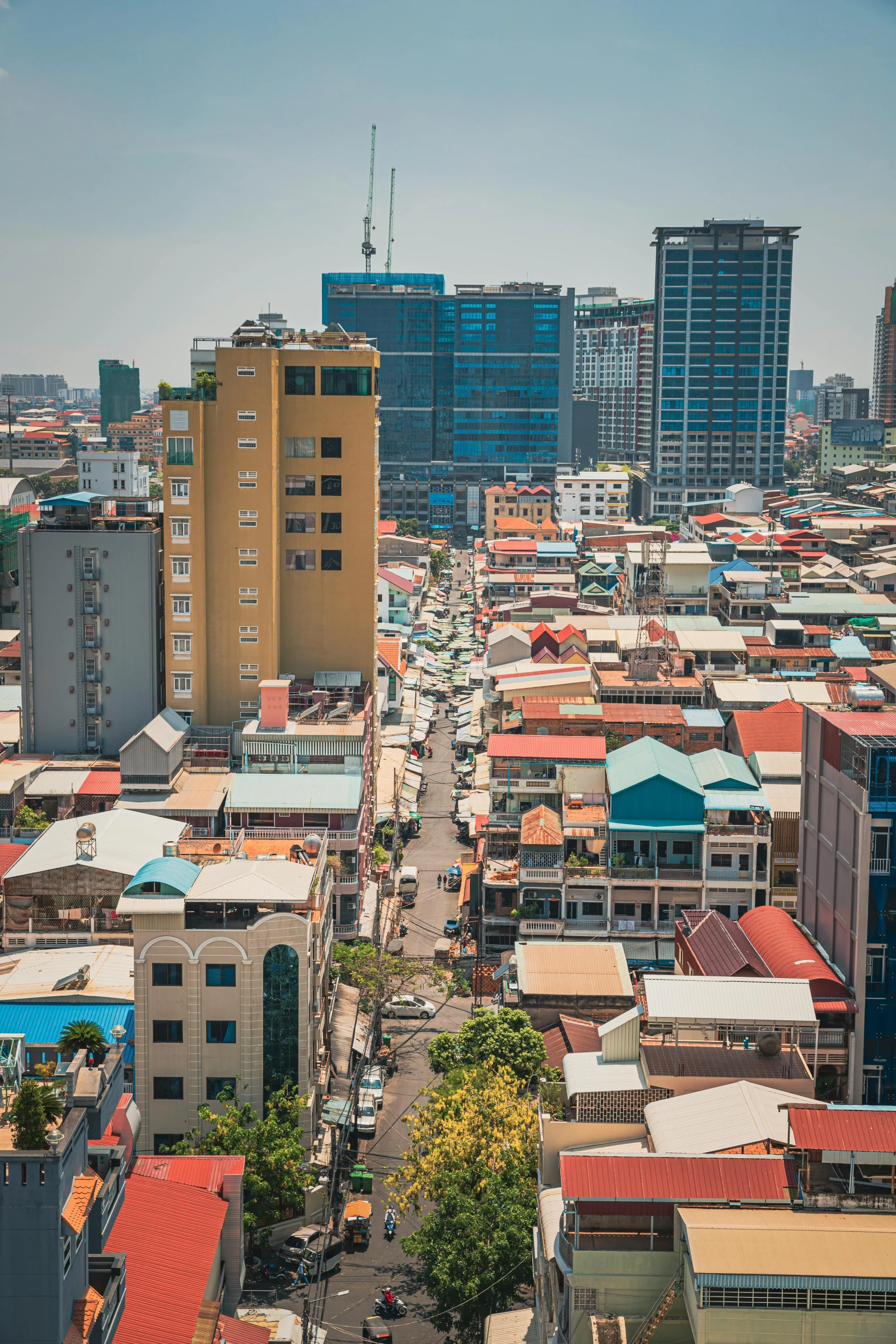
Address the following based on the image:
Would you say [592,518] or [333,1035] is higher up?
[592,518]

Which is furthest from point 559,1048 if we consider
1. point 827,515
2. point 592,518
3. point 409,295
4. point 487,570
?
point 409,295

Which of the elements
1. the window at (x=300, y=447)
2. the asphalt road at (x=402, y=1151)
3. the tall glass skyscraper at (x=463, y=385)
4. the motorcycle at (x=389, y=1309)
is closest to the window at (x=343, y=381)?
the window at (x=300, y=447)

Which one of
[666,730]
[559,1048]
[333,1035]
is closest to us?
[559,1048]

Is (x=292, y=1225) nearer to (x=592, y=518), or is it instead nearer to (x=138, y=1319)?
(x=138, y=1319)

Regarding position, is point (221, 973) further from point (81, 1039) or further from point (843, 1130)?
→ point (843, 1130)

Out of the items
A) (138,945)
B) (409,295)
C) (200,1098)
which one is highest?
(409,295)

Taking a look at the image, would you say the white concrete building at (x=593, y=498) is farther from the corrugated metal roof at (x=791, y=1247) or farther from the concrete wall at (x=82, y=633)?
the corrugated metal roof at (x=791, y=1247)

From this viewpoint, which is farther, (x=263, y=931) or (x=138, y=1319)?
(x=263, y=931)

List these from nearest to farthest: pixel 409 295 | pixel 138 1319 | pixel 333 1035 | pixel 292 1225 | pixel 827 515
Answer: pixel 138 1319 < pixel 292 1225 < pixel 333 1035 < pixel 827 515 < pixel 409 295
